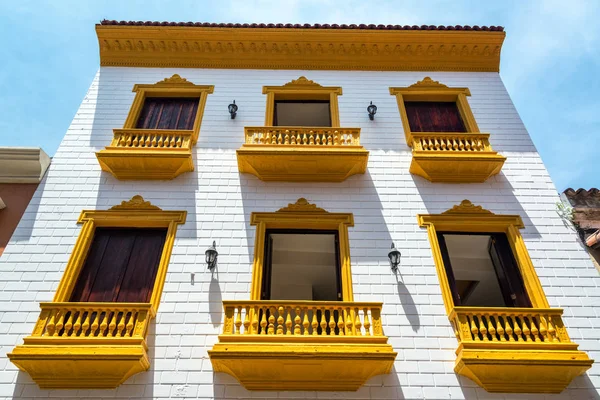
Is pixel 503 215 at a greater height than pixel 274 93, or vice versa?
pixel 274 93

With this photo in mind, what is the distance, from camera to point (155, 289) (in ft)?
21.7

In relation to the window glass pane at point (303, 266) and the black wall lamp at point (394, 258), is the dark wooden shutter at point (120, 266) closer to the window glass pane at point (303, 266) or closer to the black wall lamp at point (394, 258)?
the window glass pane at point (303, 266)

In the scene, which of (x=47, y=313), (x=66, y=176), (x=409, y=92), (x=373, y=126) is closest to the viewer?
(x=47, y=313)

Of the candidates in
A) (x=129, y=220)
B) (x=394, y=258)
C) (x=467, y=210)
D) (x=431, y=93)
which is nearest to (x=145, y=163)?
(x=129, y=220)

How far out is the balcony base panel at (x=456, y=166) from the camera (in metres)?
8.12

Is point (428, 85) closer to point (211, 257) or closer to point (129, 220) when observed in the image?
point (211, 257)

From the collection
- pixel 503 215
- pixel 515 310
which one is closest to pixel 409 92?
pixel 503 215

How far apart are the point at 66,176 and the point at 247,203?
12.8 feet

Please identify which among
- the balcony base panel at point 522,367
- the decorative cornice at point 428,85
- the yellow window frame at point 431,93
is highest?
the decorative cornice at point 428,85

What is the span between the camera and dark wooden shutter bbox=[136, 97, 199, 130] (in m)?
9.64

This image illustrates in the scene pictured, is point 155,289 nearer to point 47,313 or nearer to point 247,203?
point 47,313

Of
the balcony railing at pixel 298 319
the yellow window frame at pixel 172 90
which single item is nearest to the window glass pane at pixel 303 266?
the balcony railing at pixel 298 319

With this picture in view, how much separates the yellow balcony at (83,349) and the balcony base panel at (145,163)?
3057 millimetres

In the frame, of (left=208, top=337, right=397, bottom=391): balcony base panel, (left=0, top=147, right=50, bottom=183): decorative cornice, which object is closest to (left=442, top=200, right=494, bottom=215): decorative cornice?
(left=208, top=337, right=397, bottom=391): balcony base panel
